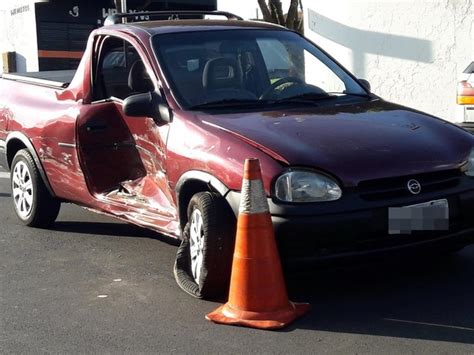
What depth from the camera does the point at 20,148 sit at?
7660 mm

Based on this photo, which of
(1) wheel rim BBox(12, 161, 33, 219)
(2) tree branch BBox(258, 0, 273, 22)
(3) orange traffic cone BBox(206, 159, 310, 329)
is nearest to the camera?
(3) orange traffic cone BBox(206, 159, 310, 329)

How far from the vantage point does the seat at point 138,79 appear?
245 inches

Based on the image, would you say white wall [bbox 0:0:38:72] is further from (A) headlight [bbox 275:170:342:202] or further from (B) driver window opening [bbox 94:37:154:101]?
(A) headlight [bbox 275:170:342:202]

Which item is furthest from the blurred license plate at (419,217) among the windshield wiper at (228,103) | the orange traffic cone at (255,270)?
the windshield wiper at (228,103)

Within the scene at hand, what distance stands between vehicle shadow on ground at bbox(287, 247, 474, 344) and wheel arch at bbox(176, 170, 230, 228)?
0.73 m

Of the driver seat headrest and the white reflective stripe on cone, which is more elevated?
the driver seat headrest

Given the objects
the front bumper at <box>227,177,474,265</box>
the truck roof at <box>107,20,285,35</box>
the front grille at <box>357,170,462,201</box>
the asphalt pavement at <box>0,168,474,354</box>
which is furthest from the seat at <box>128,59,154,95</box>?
the front grille at <box>357,170,462,201</box>

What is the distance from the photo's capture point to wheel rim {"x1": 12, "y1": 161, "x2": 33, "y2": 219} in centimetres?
737

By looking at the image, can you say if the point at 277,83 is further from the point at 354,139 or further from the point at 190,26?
the point at 354,139

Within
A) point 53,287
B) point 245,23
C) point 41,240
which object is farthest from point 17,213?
point 245,23

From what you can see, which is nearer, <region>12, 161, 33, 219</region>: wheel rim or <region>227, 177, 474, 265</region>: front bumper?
<region>227, 177, 474, 265</region>: front bumper

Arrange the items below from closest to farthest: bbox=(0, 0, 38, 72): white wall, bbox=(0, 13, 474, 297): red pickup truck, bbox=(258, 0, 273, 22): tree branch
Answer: bbox=(0, 13, 474, 297): red pickup truck, bbox=(258, 0, 273, 22): tree branch, bbox=(0, 0, 38, 72): white wall

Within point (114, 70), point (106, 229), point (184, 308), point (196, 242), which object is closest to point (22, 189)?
point (106, 229)

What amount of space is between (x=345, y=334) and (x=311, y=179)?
89 centimetres
